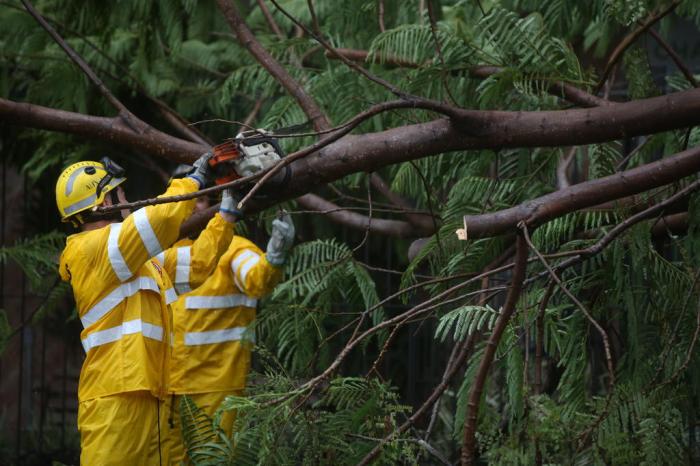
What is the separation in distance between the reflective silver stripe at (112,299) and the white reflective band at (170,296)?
0.50 m

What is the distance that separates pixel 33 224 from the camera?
259 inches

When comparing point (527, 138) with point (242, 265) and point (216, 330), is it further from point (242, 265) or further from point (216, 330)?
point (216, 330)

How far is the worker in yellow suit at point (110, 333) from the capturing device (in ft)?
12.3

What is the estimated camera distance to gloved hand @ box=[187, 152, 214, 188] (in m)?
3.51

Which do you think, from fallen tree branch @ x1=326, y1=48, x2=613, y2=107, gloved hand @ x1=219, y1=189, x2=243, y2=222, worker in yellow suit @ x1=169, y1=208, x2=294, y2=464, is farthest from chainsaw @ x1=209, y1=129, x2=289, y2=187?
worker in yellow suit @ x1=169, y1=208, x2=294, y2=464

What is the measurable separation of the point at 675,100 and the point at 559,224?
25.8 inches

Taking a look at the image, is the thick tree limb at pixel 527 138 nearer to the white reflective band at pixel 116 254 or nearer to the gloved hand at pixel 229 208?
the gloved hand at pixel 229 208

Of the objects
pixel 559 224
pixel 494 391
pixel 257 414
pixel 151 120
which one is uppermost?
pixel 151 120

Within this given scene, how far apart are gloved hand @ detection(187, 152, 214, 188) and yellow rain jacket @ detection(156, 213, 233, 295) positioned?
259 mm

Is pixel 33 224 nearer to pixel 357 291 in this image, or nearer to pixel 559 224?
pixel 357 291

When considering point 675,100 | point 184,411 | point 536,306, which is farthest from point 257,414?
point 675,100

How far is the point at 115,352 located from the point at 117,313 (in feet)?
0.49

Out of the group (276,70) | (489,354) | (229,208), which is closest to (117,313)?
(229,208)

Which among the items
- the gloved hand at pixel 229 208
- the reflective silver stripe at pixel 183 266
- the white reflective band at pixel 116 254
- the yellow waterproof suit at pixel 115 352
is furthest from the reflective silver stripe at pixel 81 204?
the reflective silver stripe at pixel 183 266
